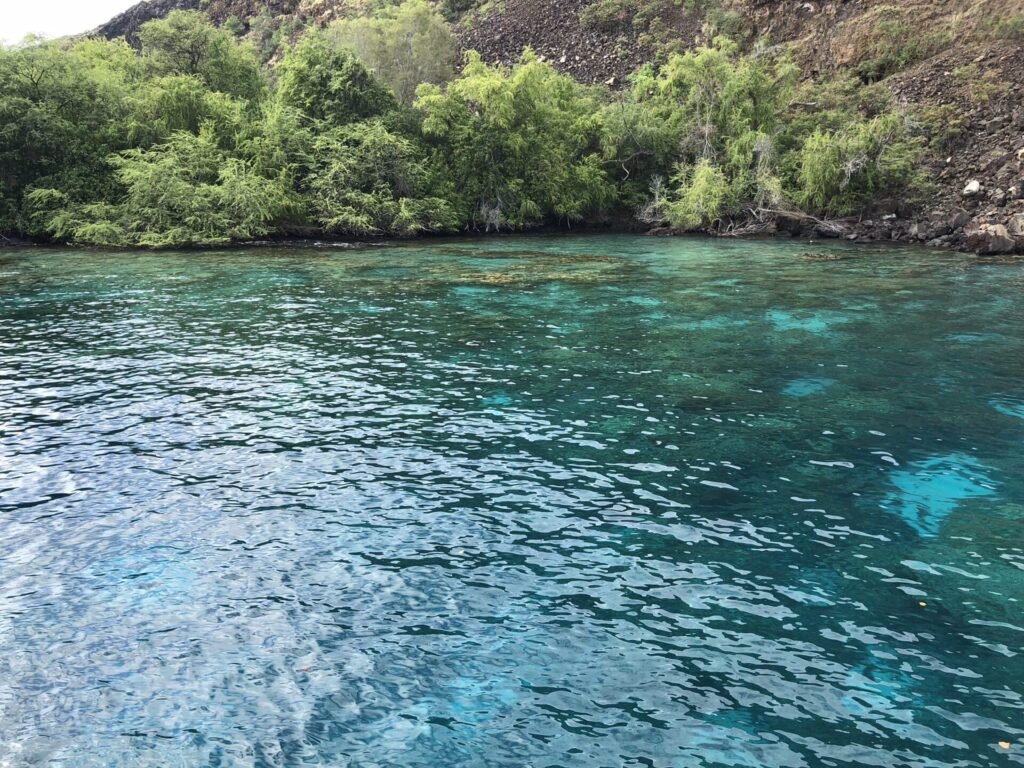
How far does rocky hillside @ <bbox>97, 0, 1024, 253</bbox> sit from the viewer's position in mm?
37656

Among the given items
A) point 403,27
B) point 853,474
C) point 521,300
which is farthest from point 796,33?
point 853,474

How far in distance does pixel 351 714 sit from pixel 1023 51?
186 feet

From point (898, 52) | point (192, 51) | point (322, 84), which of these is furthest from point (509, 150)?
point (898, 52)

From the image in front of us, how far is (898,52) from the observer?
52219 millimetres

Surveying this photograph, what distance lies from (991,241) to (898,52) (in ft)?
95.5

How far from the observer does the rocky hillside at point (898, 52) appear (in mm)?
37656

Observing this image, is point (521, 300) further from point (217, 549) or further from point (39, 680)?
point (39, 680)

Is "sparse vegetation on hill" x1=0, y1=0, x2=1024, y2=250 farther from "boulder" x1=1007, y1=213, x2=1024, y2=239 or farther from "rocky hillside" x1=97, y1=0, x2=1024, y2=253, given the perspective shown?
"boulder" x1=1007, y1=213, x2=1024, y2=239

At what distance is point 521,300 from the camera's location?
2281 centimetres

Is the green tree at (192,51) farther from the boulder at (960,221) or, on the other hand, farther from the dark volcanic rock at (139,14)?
the dark volcanic rock at (139,14)

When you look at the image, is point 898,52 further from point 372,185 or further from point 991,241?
point 372,185

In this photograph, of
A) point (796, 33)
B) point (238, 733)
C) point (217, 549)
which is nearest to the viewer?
point (238, 733)

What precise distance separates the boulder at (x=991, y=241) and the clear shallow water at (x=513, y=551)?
57.2 feet

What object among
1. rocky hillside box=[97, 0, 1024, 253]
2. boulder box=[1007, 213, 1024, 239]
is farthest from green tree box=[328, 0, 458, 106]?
boulder box=[1007, 213, 1024, 239]
